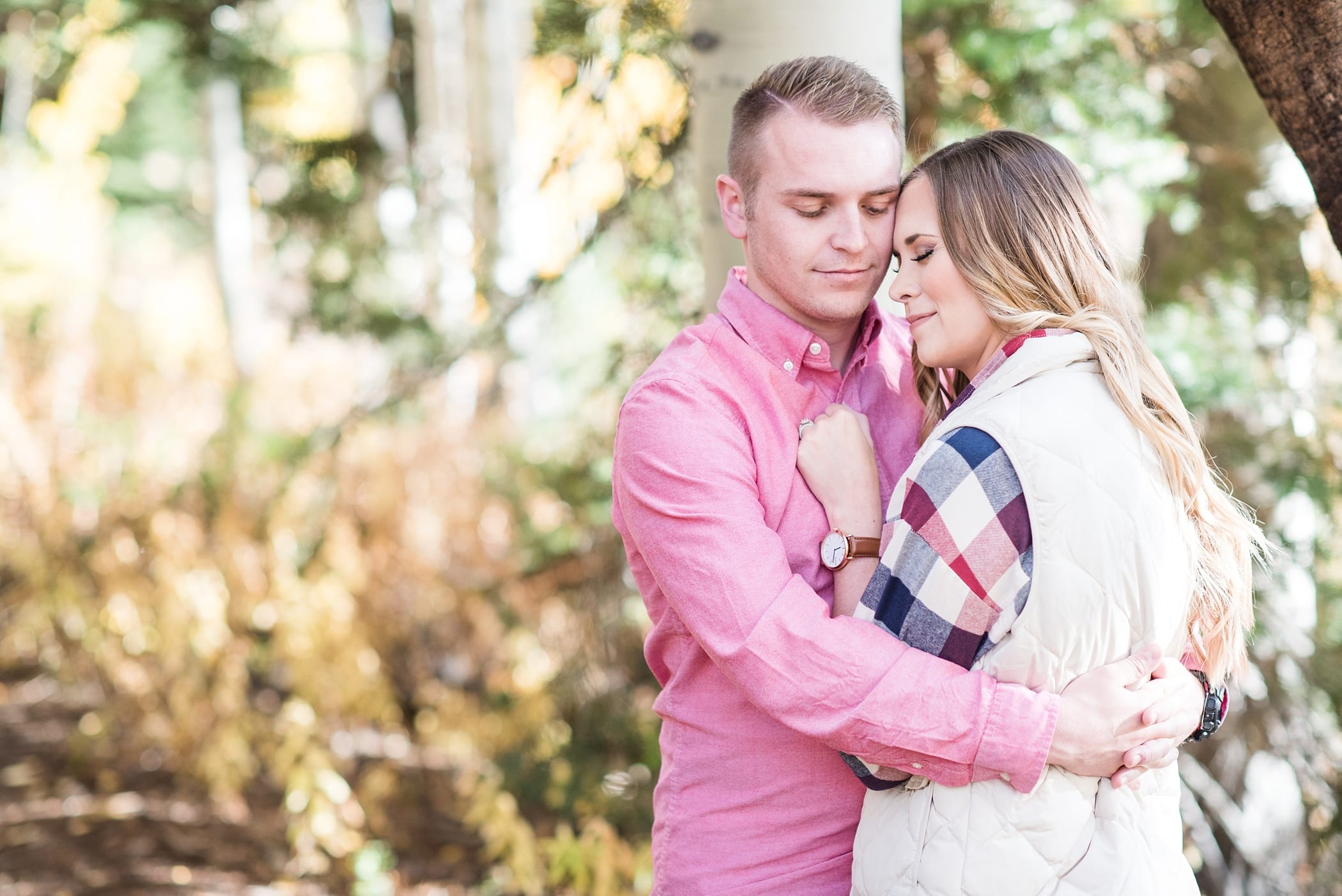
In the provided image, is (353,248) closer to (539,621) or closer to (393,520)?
(393,520)

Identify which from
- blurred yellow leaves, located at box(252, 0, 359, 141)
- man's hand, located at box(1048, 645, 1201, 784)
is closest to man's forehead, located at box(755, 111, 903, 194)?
man's hand, located at box(1048, 645, 1201, 784)

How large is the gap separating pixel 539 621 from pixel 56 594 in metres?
2.27

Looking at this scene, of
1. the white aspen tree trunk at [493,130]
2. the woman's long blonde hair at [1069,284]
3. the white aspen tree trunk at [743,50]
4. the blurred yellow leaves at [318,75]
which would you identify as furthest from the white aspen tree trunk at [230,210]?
the woman's long blonde hair at [1069,284]

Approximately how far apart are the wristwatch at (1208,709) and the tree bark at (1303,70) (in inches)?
30.1

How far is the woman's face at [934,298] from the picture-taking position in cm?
175

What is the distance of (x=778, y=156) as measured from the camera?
1.91 meters

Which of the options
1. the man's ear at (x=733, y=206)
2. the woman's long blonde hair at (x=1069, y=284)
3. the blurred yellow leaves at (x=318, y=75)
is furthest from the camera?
the blurred yellow leaves at (x=318, y=75)

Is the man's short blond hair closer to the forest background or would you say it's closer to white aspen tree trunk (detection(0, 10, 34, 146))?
the forest background

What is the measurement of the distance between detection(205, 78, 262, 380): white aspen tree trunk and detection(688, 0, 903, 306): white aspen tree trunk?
8292mm

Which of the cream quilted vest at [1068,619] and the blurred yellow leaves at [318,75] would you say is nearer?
the cream quilted vest at [1068,619]

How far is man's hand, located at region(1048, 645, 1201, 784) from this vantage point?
4.91 feet

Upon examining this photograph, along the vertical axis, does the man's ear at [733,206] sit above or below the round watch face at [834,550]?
above

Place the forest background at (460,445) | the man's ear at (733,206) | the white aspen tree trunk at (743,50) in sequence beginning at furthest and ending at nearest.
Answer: the forest background at (460,445) < the white aspen tree trunk at (743,50) < the man's ear at (733,206)

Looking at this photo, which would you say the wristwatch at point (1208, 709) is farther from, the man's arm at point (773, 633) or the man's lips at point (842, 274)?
the man's lips at point (842, 274)
